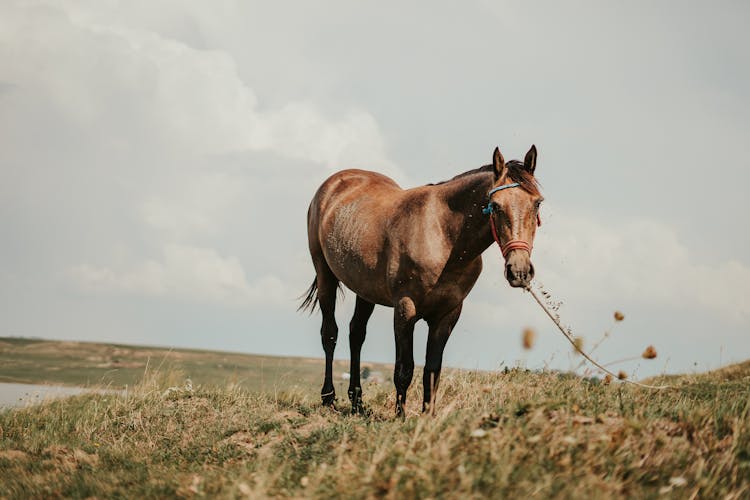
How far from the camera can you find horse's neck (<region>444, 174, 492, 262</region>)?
6527mm

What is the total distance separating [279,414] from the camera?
7.81 meters

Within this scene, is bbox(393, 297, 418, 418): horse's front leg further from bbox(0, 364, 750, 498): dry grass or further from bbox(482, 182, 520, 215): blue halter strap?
bbox(482, 182, 520, 215): blue halter strap

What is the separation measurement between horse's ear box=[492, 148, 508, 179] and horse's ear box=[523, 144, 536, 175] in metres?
0.25

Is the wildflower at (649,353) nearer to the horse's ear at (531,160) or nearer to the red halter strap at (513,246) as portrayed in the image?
the red halter strap at (513,246)

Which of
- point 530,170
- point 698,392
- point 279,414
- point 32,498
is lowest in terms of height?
point 32,498

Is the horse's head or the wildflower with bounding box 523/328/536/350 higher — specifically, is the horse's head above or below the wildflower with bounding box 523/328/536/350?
above

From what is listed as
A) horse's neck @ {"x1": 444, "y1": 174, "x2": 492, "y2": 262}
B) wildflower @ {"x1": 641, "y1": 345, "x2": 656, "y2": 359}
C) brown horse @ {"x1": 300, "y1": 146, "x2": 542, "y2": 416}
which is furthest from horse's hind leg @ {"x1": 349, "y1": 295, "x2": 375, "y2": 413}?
wildflower @ {"x1": 641, "y1": 345, "x2": 656, "y2": 359}

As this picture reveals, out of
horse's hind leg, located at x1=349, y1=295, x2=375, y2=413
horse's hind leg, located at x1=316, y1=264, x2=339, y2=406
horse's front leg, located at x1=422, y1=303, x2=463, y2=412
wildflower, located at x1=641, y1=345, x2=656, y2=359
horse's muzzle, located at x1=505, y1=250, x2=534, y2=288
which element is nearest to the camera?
wildflower, located at x1=641, y1=345, x2=656, y2=359

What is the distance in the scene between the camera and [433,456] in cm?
405

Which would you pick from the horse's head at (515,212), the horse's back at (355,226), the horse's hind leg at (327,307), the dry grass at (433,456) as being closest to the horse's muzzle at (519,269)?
the horse's head at (515,212)

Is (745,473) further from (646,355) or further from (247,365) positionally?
(247,365)

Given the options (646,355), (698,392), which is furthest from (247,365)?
(646,355)

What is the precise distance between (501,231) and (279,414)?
3.57 m

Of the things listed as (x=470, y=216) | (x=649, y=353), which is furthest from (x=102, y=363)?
(x=649, y=353)
